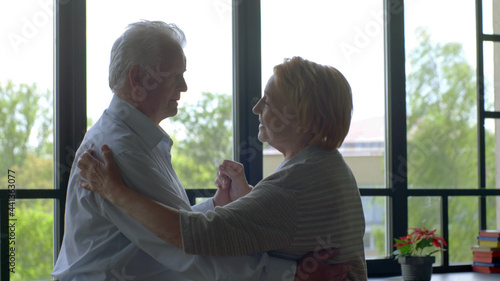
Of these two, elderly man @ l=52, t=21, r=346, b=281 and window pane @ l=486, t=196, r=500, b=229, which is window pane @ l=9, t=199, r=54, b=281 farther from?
window pane @ l=486, t=196, r=500, b=229

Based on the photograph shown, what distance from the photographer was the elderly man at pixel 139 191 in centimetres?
178

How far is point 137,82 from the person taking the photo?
1983 mm

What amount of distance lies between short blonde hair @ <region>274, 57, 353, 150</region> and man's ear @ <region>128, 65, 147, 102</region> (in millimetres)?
467

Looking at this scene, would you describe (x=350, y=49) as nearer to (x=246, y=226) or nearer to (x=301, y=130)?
(x=301, y=130)

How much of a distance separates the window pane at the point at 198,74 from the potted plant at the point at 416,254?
1.16 metres

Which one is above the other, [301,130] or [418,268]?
[301,130]

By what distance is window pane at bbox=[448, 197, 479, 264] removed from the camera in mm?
4180

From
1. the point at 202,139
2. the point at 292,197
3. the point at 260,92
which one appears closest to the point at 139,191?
the point at 292,197

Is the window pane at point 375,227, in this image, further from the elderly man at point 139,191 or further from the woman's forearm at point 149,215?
the woman's forearm at point 149,215

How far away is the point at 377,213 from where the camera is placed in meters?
3.99

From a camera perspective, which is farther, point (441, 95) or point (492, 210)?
point (492, 210)

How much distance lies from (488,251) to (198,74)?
2.17 meters

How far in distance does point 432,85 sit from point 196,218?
281 cm

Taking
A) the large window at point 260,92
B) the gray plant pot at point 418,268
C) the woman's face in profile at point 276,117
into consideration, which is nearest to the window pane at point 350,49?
the large window at point 260,92
